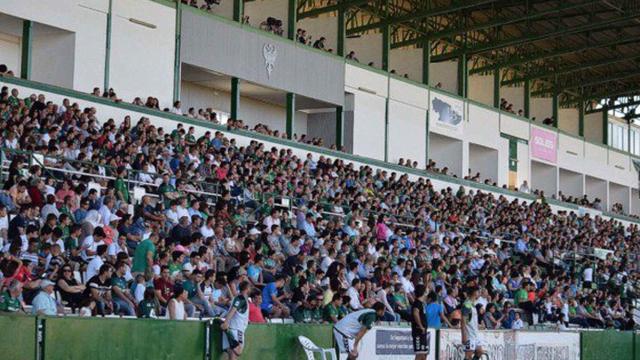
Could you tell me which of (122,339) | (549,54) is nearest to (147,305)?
(122,339)

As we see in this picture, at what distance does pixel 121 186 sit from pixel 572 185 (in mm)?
40719

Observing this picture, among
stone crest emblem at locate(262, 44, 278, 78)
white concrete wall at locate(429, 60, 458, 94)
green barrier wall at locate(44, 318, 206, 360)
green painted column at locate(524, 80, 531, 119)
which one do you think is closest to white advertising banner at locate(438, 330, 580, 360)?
green barrier wall at locate(44, 318, 206, 360)

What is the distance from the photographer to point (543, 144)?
56281mm

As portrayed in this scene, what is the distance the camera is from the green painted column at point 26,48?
29141 millimetres

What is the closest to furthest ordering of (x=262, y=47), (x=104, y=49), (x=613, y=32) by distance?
(x=104, y=49) < (x=262, y=47) < (x=613, y=32)

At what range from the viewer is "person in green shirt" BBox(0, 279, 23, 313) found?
14.9 m

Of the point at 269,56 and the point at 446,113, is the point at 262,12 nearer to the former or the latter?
the point at 269,56

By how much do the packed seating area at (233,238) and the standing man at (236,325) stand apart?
811mm

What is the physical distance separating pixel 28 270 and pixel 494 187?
33991 mm

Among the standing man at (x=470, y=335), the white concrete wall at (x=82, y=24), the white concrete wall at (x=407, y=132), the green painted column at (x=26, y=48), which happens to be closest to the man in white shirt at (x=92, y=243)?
the standing man at (x=470, y=335)

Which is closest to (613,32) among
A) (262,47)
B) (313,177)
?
(262,47)

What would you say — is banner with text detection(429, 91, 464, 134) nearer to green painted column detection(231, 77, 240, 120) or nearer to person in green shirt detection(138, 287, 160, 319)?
green painted column detection(231, 77, 240, 120)

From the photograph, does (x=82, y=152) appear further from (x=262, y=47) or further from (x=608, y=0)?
(x=608, y=0)

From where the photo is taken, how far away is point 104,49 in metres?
31.4
